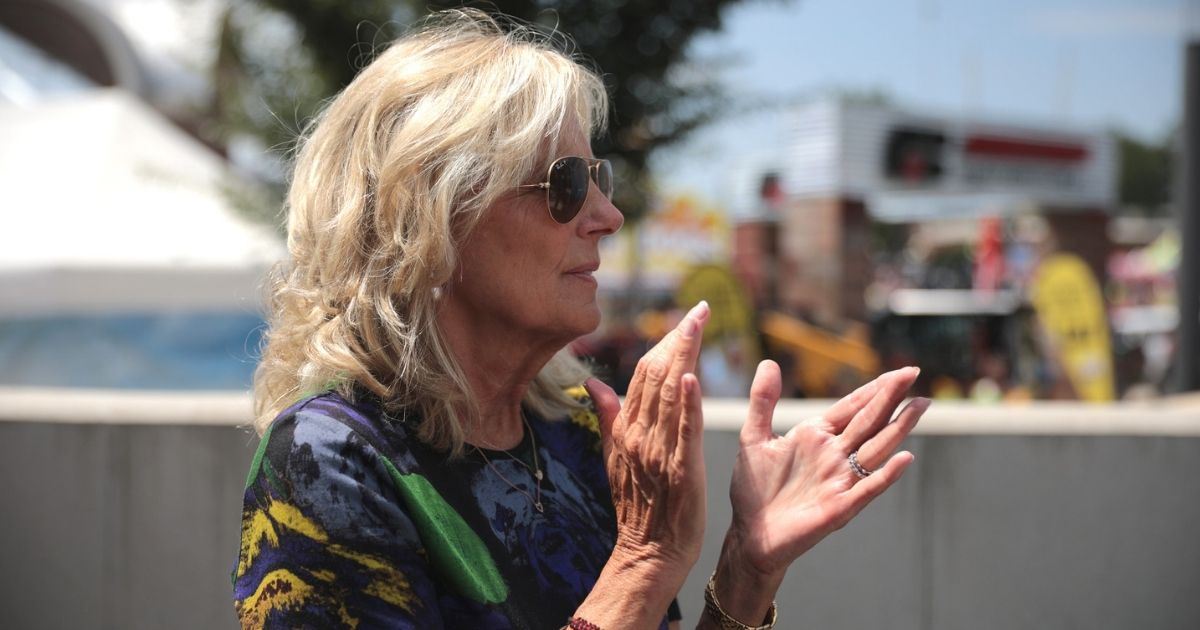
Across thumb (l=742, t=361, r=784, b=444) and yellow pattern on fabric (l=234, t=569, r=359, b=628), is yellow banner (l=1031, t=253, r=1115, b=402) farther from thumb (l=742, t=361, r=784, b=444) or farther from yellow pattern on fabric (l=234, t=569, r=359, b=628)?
yellow pattern on fabric (l=234, t=569, r=359, b=628)

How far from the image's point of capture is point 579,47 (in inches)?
252

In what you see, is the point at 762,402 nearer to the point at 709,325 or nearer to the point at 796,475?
the point at 796,475

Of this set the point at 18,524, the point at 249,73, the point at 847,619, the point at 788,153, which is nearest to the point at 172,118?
the point at 788,153

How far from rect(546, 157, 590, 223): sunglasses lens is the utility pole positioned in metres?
5.63

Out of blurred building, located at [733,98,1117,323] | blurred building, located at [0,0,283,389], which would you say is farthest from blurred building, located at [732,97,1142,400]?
blurred building, located at [0,0,283,389]

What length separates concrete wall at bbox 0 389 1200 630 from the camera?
3.22 meters

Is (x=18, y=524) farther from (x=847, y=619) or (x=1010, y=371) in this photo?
(x=1010, y=371)

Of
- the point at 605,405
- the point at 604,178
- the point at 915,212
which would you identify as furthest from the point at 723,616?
the point at 915,212

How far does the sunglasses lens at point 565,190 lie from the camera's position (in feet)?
5.53

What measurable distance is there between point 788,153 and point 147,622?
44.5ft

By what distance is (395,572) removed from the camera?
1.40 meters

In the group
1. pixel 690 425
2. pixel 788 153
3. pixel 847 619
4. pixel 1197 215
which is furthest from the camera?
pixel 788 153

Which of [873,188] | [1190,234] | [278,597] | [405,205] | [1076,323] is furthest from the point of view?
[873,188]

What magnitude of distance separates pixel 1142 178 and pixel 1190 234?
285 ft
